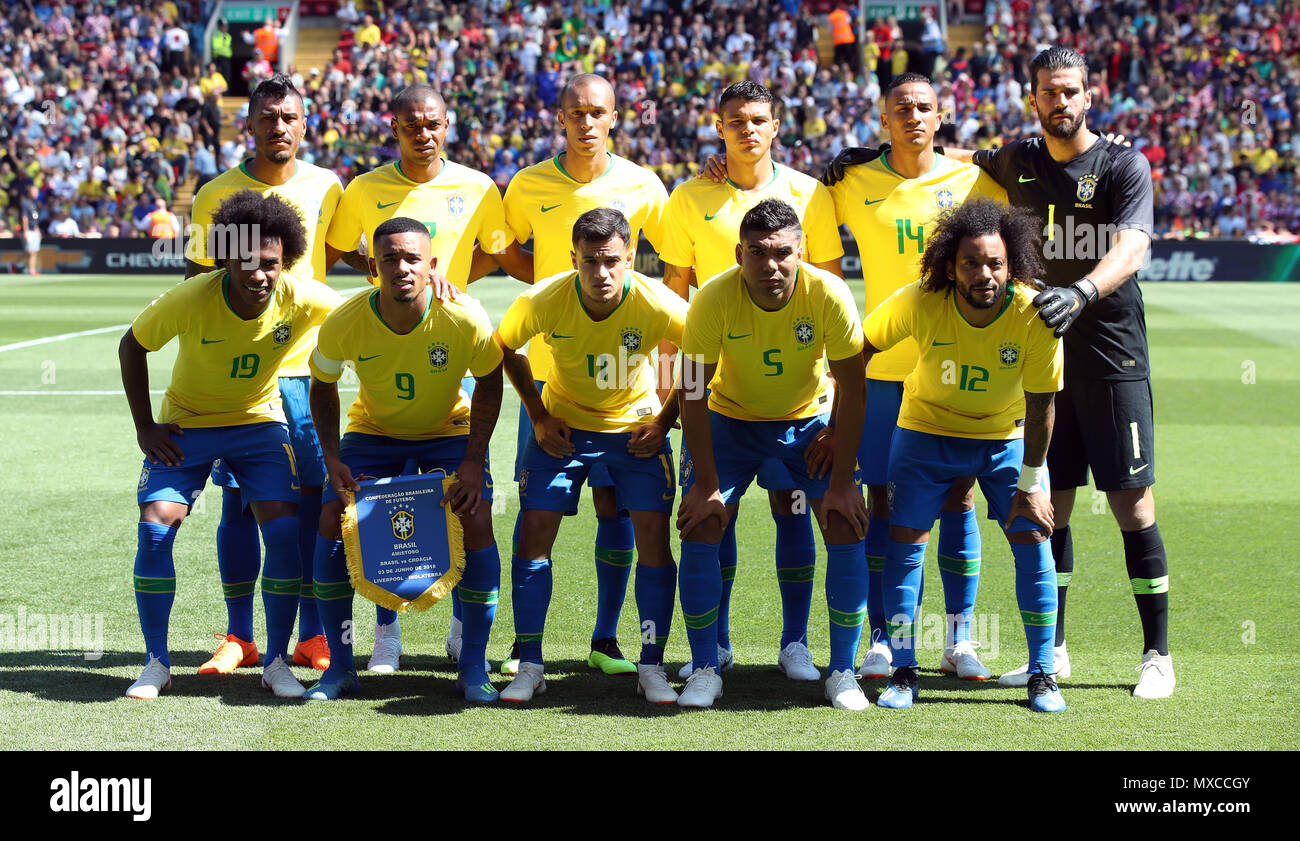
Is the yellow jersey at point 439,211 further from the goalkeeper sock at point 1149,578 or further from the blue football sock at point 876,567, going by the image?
the goalkeeper sock at point 1149,578

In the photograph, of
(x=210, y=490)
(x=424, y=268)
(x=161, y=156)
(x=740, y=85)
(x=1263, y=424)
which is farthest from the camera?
(x=161, y=156)

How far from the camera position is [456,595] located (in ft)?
19.0

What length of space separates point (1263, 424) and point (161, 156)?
85.6 ft

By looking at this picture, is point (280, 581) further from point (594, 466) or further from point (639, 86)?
point (639, 86)

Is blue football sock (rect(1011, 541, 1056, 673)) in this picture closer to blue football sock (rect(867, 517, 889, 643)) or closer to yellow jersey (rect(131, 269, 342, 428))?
blue football sock (rect(867, 517, 889, 643))

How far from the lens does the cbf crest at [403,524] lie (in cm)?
511

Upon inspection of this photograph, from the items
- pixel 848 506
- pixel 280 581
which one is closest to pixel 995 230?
pixel 848 506

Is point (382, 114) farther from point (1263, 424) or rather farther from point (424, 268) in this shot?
point (424, 268)

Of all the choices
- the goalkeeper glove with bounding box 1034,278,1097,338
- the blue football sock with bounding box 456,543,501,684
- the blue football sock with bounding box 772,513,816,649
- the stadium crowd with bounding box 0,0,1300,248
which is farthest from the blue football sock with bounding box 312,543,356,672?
the stadium crowd with bounding box 0,0,1300,248

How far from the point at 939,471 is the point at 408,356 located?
2.16m

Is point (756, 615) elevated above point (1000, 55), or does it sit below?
below

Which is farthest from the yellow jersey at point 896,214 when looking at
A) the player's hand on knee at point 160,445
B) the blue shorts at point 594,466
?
the player's hand on knee at point 160,445

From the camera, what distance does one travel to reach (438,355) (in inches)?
206
